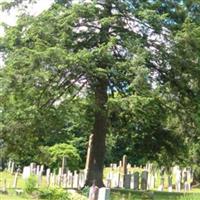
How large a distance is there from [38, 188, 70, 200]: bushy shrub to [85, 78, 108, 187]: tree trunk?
7.80 metres

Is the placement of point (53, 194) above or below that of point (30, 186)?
below

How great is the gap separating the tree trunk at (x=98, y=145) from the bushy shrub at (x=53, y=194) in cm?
780

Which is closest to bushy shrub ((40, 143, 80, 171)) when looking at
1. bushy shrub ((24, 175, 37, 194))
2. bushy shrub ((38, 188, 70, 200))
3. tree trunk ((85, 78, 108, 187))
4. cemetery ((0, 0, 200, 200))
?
cemetery ((0, 0, 200, 200))

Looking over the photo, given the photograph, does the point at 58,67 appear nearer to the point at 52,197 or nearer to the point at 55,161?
the point at 52,197

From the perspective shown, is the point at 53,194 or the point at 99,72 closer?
the point at 53,194

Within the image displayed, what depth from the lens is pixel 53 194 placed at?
45.7 ft

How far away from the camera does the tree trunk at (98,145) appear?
2227cm

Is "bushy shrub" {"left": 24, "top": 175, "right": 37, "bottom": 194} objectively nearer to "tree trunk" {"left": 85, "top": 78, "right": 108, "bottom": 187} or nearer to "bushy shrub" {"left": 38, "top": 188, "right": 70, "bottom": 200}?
"bushy shrub" {"left": 38, "top": 188, "right": 70, "bottom": 200}

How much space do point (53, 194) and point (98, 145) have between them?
953cm

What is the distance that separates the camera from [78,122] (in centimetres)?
2641

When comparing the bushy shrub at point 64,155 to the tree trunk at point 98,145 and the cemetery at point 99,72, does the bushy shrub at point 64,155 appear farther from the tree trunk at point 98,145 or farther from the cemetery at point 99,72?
the tree trunk at point 98,145

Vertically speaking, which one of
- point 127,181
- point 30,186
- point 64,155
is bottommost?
point 30,186

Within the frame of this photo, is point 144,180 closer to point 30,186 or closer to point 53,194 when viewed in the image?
point 30,186

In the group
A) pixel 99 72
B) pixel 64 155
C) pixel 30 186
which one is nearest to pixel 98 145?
pixel 99 72
